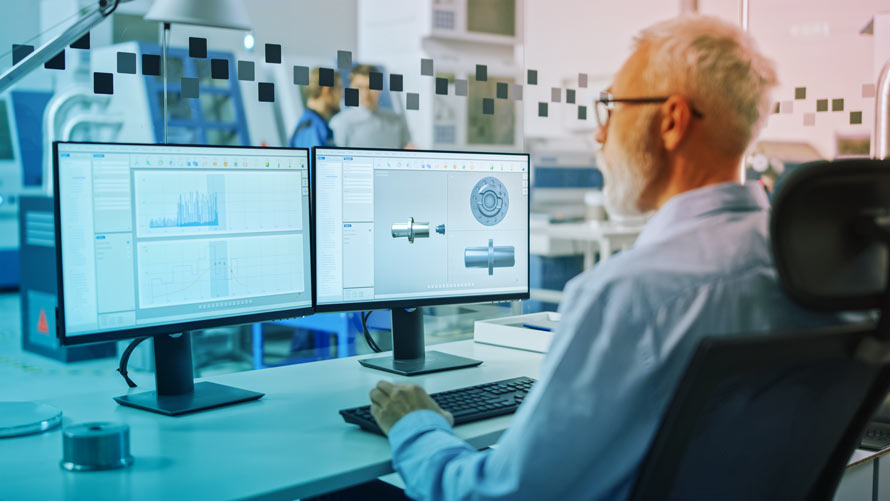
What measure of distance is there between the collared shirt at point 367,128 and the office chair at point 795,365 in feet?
12.1

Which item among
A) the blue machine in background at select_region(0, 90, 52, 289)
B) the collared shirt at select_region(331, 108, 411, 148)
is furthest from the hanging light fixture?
the blue machine in background at select_region(0, 90, 52, 289)

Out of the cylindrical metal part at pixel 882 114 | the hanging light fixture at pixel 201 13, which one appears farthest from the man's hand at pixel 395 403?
the cylindrical metal part at pixel 882 114

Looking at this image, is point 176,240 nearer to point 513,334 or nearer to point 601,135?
point 601,135

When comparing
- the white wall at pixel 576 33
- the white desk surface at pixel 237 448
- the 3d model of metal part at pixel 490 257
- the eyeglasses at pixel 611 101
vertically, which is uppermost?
the white wall at pixel 576 33

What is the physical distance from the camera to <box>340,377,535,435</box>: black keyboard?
1310 millimetres

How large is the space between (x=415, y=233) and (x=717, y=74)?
0.83 meters

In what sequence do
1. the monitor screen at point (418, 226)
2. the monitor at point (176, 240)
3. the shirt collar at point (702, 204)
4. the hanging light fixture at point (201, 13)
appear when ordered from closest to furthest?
the shirt collar at point (702, 204)
the monitor at point (176, 240)
the monitor screen at point (418, 226)
the hanging light fixture at point (201, 13)

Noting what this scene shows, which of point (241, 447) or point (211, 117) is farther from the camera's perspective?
point (211, 117)

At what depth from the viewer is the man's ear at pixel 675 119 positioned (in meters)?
1.08

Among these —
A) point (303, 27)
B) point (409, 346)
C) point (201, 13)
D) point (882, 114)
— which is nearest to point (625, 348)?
point (409, 346)

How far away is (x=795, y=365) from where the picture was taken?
822 mm

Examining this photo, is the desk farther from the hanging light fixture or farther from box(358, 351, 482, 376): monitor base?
the hanging light fixture

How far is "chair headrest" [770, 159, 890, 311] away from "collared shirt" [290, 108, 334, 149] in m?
3.28

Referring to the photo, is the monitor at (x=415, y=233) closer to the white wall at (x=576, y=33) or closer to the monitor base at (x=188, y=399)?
the monitor base at (x=188, y=399)
